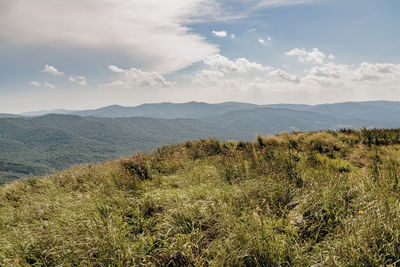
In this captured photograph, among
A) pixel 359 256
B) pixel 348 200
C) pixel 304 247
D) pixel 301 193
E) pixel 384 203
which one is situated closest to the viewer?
pixel 359 256

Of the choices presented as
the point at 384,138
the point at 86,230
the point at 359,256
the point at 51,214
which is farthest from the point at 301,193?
the point at 384,138

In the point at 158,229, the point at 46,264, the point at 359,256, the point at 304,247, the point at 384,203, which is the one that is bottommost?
the point at 46,264

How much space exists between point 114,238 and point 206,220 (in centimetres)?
162

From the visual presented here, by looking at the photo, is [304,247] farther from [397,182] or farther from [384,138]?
[384,138]

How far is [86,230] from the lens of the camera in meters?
3.86

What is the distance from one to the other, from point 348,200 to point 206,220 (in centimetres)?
264

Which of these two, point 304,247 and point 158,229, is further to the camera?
point 158,229

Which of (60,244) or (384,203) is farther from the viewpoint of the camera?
(60,244)

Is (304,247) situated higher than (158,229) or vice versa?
(304,247)

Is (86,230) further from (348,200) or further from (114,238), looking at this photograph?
(348,200)

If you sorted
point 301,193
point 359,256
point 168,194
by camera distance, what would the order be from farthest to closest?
point 168,194, point 301,193, point 359,256

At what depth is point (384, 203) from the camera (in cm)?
317

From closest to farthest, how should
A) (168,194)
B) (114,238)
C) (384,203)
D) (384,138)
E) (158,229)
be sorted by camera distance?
(384,203), (114,238), (158,229), (168,194), (384,138)

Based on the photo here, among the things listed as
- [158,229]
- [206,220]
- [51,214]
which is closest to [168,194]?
[158,229]
